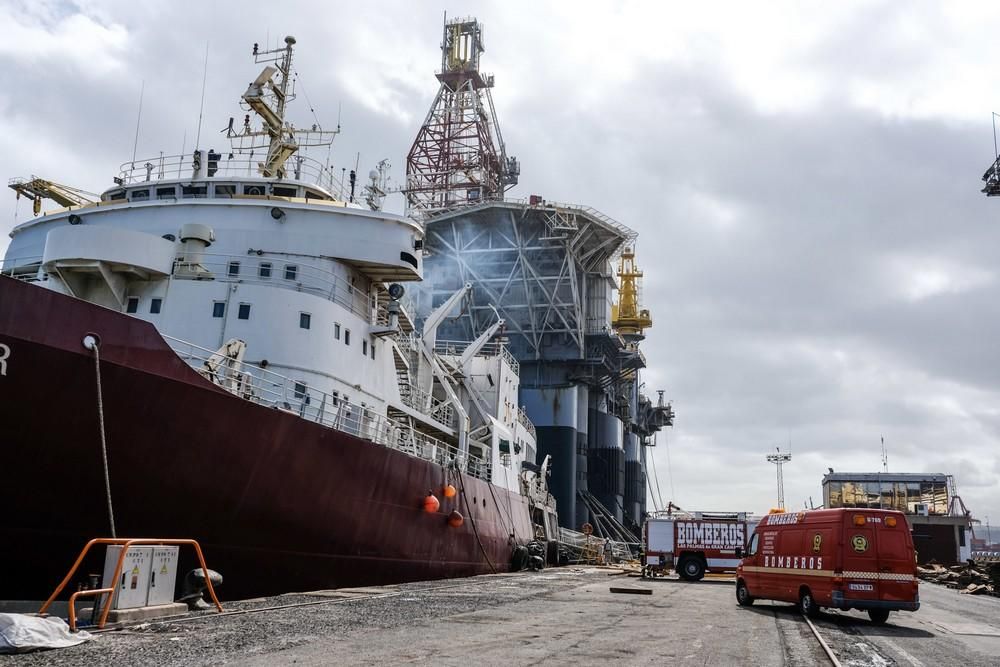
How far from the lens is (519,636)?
10461 millimetres

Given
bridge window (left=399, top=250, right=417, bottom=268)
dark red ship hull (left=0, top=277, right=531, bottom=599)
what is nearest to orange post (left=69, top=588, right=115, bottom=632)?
dark red ship hull (left=0, top=277, right=531, bottom=599)

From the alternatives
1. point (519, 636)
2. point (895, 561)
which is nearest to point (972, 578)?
point (895, 561)

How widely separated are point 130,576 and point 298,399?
7.36 meters

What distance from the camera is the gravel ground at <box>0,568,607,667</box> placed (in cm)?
809

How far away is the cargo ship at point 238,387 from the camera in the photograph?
11.2 m

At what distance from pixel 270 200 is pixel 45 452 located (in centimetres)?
1044

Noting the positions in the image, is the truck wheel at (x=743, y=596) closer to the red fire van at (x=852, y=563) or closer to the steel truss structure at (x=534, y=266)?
the red fire van at (x=852, y=563)

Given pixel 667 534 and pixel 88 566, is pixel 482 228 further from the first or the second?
pixel 88 566

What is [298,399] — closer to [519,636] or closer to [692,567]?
[519,636]

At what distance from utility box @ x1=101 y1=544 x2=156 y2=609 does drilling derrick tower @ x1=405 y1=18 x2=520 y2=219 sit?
164 ft

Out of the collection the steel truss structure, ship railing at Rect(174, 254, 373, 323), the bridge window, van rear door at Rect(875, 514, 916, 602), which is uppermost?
the steel truss structure

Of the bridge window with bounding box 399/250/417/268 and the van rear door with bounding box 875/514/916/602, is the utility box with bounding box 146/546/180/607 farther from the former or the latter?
the van rear door with bounding box 875/514/916/602

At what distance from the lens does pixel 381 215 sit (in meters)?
20.7

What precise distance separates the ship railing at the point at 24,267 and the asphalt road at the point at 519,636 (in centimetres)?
1103
